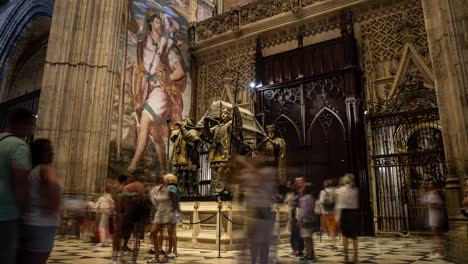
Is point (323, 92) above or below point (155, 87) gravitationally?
below

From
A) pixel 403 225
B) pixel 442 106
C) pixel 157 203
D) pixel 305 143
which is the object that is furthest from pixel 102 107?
pixel 403 225

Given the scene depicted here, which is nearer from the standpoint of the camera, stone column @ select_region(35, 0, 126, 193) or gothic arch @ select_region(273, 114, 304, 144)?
stone column @ select_region(35, 0, 126, 193)

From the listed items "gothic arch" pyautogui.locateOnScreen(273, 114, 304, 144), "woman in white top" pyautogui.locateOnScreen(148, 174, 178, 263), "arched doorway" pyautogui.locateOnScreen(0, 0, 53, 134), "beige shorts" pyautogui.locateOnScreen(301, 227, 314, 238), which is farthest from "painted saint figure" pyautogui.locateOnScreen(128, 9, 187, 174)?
"beige shorts" pyautogui.locateOnScreen(301, 227, 314, 238)

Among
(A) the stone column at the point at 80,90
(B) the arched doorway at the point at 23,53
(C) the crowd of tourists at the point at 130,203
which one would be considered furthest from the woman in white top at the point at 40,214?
(B) the arched doorway at the point at 23,53

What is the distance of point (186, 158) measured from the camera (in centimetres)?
702

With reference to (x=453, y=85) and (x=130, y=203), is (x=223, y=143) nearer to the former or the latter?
(x=130, y=203)

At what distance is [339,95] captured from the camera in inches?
412

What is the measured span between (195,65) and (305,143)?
617cm

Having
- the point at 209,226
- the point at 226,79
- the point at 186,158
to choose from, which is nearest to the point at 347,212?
the point at 209,226

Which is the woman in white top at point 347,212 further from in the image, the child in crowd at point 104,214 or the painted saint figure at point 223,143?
the child in crowd at point 104,214

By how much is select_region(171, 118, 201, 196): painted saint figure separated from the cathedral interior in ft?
0.09

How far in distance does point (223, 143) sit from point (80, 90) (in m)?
4.91

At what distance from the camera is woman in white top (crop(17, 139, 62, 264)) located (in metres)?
2.15

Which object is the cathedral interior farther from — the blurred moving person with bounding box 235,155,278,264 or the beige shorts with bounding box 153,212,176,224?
the blurred moving person with bounding box 235,155,278,264
